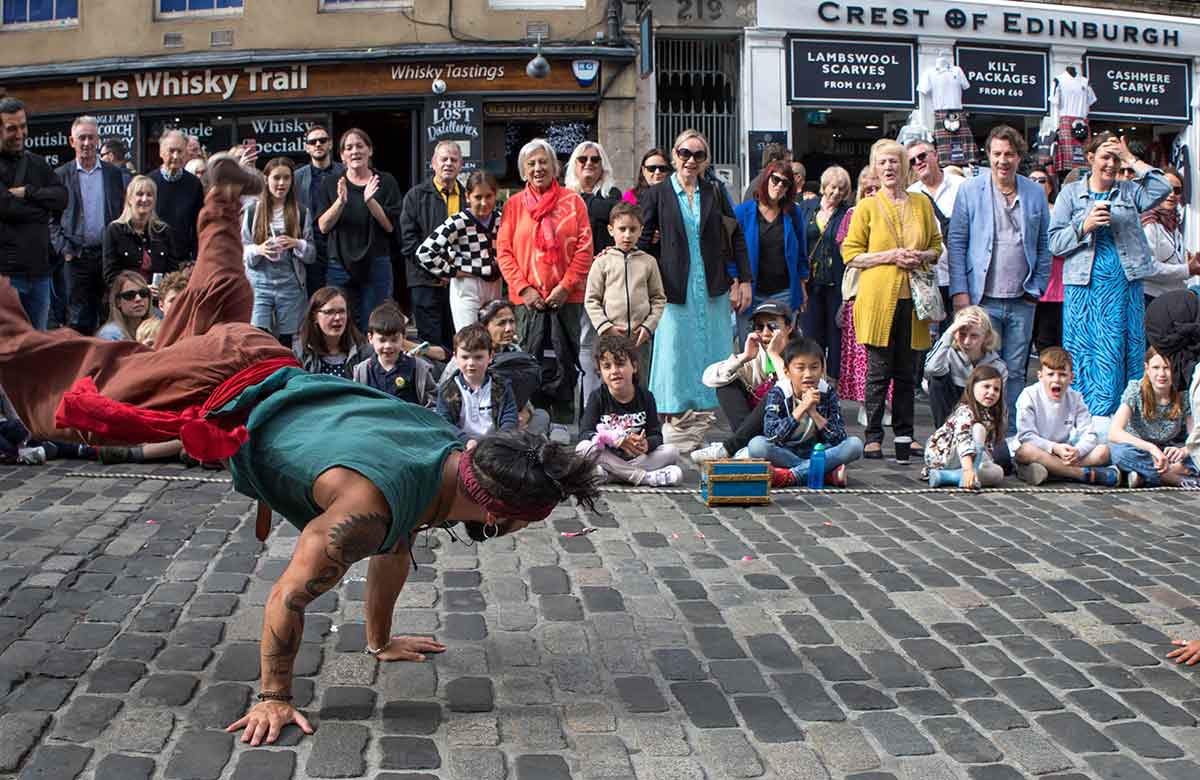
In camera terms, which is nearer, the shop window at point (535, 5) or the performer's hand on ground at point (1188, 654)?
the performer's hand on ground at point (1188, 654)

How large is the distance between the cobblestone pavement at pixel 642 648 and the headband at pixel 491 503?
2.11ft

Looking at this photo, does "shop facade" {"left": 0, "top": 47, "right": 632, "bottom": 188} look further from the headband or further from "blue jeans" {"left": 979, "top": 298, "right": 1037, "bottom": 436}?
the headband

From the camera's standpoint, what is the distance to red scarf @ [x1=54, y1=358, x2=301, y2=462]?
152 inches

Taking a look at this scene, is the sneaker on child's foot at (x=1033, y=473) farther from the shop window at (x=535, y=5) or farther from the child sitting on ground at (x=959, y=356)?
the shop window at (x=535, y=5)

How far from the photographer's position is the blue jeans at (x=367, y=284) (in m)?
9.50

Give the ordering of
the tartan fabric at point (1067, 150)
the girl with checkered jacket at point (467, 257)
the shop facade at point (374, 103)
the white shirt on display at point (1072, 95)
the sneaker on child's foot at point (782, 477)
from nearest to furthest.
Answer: the sneaker on child's foot at point (782, 477), the girl with checkered jacket at point (467, 257), the tartan fabric at point (1067, 150), the shop facade at point (374, 103), the white shirt on display at point (1072, 95)

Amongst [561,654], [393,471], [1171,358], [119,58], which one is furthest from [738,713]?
[119,58]

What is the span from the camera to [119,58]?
59.6 ft

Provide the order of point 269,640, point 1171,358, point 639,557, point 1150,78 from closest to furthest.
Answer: point 269,640 < point 639,557 < point 1171,358 < point 1150,78

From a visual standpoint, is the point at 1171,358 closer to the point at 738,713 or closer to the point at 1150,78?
the point at 738,713

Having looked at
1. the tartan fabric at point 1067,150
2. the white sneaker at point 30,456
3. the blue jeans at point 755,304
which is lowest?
the white sneaker at point 30,456

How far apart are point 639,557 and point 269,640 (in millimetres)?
2434

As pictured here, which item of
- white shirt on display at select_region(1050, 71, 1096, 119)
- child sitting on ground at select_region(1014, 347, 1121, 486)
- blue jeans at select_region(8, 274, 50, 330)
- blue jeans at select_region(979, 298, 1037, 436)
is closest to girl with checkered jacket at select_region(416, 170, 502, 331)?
blue jeans at select_region(8, 274, 50, 330)

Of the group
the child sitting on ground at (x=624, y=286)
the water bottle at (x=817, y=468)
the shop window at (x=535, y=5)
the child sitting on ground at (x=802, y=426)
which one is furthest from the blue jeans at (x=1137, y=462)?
the shop window at (x=535, y=5)
